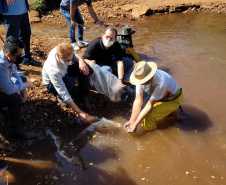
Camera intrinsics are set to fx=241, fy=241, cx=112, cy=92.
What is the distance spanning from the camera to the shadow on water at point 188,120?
377 centimetres

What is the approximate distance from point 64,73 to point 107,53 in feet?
3.13

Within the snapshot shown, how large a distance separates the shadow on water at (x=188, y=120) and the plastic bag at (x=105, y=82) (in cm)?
91

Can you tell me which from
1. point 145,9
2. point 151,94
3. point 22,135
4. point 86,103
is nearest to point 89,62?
point 86,103

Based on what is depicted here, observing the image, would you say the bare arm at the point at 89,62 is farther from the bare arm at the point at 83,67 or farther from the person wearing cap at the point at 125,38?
the person wearing cap at the point at 125,38

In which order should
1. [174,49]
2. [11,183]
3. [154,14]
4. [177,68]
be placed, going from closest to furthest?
[11,183] < [177,68] < [174,49] < [154,14]

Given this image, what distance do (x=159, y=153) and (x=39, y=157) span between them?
1.62 metres

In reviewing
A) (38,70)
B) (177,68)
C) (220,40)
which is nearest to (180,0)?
(220,40)

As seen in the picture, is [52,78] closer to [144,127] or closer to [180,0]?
[144,127]

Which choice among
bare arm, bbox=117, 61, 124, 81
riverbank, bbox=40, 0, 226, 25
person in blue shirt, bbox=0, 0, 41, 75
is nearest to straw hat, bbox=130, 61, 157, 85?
bare arm, bbox=117, 61, 124, 81

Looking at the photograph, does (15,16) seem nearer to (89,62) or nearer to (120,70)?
(89,62)

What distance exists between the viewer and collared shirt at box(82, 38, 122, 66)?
4102mm

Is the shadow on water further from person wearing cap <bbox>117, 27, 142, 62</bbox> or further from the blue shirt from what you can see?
the blue shirt

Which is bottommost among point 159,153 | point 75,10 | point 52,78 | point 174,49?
point 159,153

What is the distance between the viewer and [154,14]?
943cm
